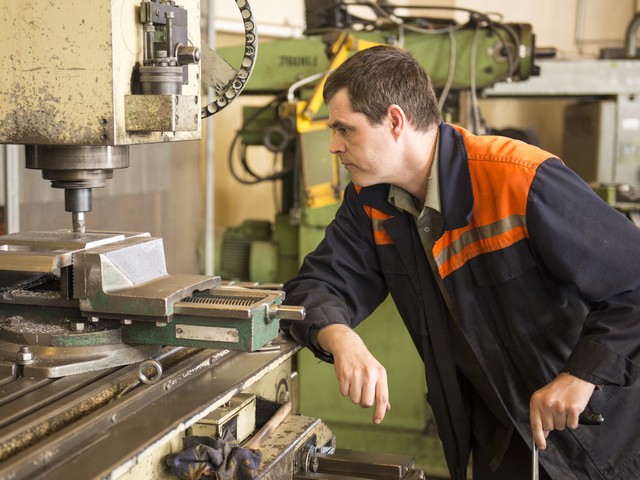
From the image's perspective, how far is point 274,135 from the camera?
2621mm

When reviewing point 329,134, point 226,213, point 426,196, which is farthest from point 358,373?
point 226,213

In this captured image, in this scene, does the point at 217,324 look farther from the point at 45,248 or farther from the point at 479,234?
the point at 479,234

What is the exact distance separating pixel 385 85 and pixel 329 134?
3.58ft

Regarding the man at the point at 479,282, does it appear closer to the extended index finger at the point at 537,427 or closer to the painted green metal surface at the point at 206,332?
the extended index finger at the point at 537,427

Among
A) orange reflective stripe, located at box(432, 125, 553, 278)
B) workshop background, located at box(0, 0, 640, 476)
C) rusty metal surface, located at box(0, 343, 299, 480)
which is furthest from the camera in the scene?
workshop background, located at box(0, 0, 640, 476)

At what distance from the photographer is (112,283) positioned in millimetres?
1133

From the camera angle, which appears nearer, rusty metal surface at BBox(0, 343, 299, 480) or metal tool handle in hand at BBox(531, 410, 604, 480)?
rusty metal surface at BBox(0, 343, 299, 480)

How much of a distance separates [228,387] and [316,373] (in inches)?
61.1

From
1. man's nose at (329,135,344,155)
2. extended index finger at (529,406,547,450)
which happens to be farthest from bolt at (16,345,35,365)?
extended index finger at (529,406,547,450)

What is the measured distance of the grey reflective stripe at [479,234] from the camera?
138cm

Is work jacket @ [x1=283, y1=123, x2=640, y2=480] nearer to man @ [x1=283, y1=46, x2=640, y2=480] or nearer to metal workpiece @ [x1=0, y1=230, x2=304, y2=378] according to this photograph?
man @ [x1=283, y1=46, x2=640, y2=480]

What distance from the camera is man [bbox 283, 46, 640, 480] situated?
1294 millimetres

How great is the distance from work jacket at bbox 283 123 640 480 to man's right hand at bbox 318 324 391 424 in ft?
0.22

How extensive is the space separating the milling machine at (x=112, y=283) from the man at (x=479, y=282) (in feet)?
0.75
